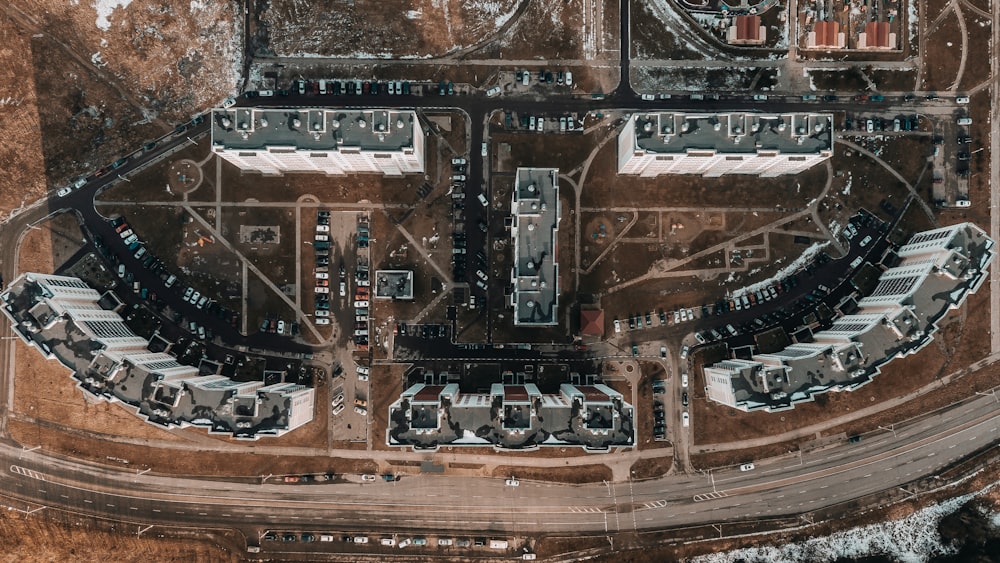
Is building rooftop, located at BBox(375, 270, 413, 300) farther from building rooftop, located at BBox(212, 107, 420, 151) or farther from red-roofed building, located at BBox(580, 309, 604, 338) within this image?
red-roofed building, located at BBox(580, 309, 604, 338)

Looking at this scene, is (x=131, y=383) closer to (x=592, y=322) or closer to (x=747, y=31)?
(x=592, y=322)

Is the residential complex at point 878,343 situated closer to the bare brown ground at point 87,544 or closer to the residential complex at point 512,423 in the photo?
the residential complex at point 512,423

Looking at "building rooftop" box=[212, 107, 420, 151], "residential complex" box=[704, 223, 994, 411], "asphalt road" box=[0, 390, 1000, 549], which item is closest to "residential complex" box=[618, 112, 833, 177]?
"residential complex" box=[704, 223, 994, 411]

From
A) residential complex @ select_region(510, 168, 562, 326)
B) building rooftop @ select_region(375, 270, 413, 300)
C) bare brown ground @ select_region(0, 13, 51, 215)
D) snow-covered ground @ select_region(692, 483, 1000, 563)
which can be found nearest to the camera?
residential complex @ select_region(510, 168, 562, 326)

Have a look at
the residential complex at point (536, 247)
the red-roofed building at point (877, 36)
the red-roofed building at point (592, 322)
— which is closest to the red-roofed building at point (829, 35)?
the red-roofed building at point (877, 36)

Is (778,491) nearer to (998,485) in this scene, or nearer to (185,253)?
(998,485)

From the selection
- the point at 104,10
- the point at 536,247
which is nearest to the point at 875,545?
the point at 536,247
